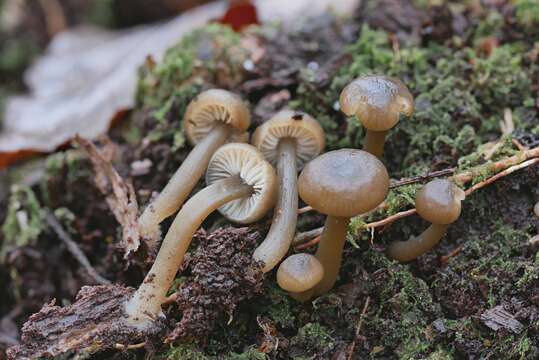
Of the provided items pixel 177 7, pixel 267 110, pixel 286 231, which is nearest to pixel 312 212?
pixel 286 231

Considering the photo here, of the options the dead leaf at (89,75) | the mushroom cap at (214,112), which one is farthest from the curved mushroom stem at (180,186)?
the dead leaf at (89,75)

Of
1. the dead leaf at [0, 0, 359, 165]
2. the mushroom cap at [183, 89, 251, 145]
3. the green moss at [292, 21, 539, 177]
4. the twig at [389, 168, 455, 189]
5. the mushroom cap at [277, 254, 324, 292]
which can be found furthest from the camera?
the dead leaf at [0, 0, 359, 165]

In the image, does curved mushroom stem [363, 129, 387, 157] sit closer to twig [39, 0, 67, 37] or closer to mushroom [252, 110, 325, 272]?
mushroom [252, 110, 325, 272]

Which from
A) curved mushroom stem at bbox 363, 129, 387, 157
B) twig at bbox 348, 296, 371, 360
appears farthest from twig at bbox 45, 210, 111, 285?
curved mushroom stem at bbox 363, 129, 387, 157

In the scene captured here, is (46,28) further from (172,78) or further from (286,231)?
(286,231)

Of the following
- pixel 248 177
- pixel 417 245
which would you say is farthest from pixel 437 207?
pixel 248 177
